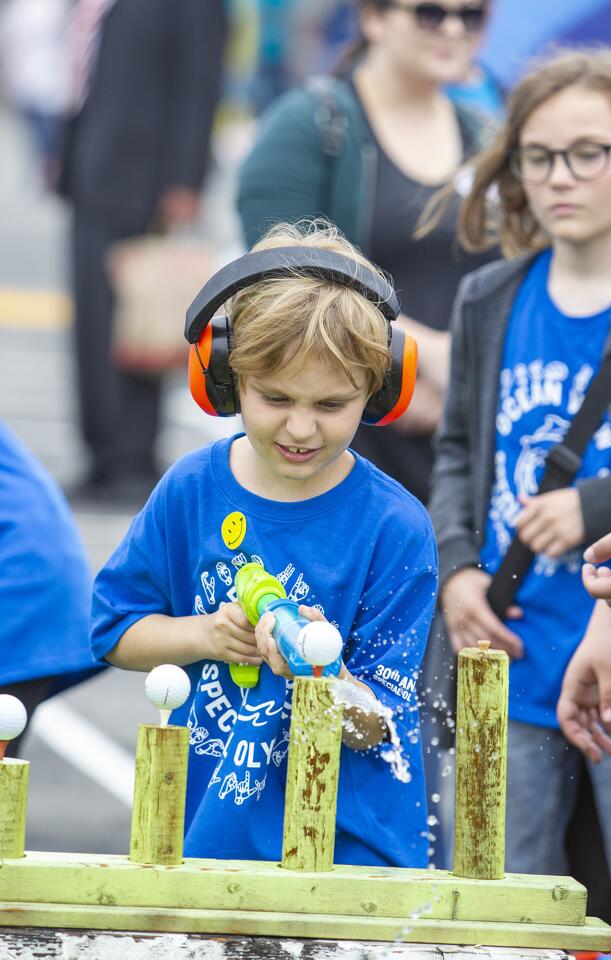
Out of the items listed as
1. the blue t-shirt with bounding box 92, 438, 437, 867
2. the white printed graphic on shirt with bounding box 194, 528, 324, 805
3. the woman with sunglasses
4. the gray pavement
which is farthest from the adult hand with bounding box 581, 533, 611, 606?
the gray pavement

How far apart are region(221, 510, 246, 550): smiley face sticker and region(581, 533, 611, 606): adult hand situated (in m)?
0.60

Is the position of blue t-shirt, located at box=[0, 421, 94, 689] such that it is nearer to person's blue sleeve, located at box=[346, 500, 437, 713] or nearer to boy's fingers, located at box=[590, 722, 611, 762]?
person's blue sleeve, located at box=[346, 500, 437, 713]

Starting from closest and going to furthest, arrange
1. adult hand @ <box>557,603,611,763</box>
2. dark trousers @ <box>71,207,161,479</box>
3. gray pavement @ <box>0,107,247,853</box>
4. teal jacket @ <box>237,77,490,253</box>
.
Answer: adult hand @ <box>557,603,611,763</box> → teal jacket @ <box>237,77,490,253</box> → gray pavement @ <box>0,107,247,853</box> → dark trousers @ <box>71,207,161,479</box>

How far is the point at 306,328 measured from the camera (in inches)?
109

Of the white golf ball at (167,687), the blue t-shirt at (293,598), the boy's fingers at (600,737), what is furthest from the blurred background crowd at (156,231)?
the white golf ball at (167,687)

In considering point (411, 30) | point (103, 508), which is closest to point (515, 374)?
point (411, 30)

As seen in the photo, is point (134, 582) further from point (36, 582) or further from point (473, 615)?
point (473, 615)

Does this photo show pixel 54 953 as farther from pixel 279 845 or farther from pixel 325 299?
pixel 325 299

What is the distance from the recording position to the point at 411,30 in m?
4.57

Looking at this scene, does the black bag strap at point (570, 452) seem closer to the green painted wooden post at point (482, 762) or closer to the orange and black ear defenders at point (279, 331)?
the orange and black ear defenders at point (279, 331)

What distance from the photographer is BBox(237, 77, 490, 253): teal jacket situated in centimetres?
442

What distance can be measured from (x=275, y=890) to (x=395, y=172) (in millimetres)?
2345

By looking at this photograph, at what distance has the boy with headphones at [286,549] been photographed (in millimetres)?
2809

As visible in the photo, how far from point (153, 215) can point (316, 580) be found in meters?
6.75
